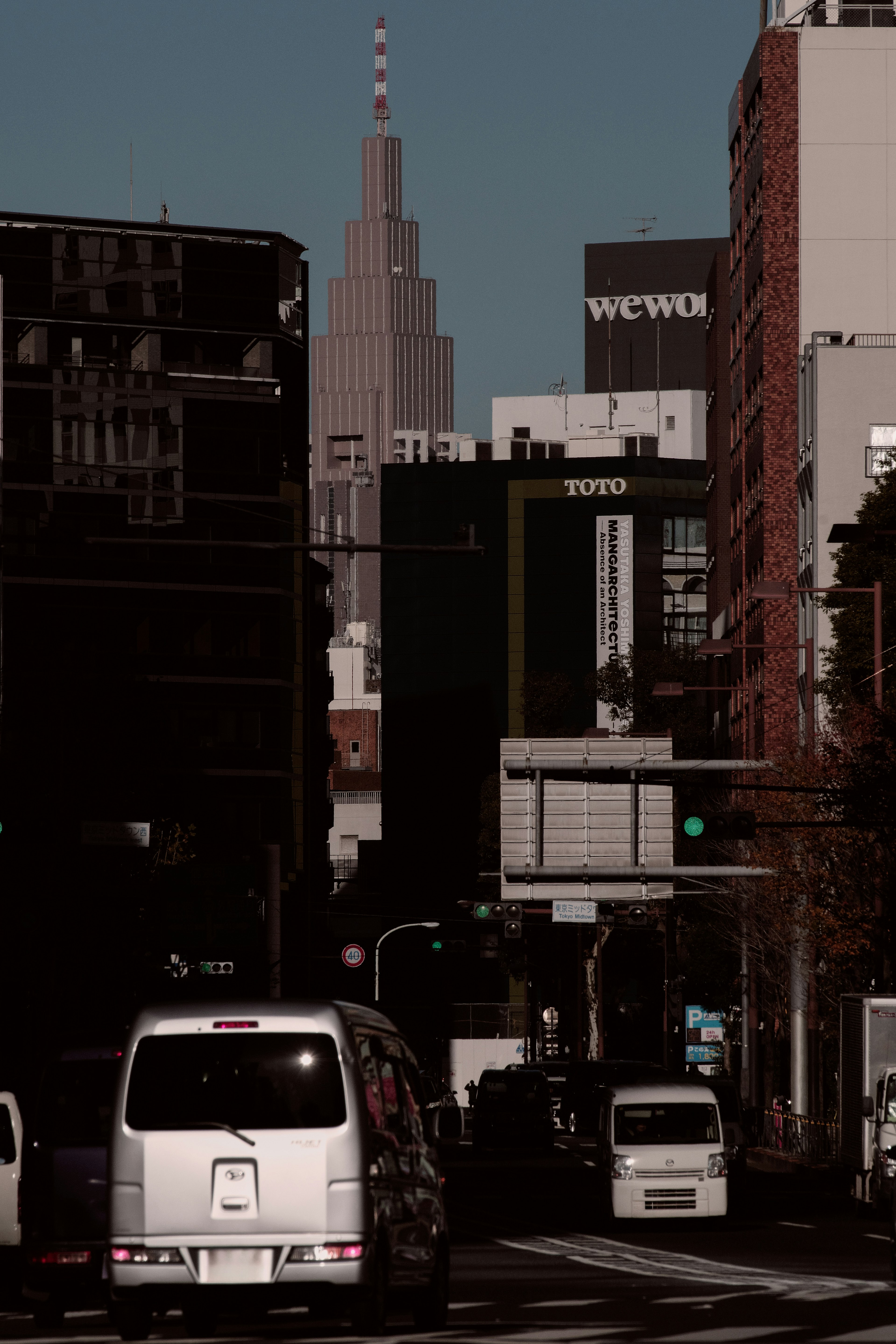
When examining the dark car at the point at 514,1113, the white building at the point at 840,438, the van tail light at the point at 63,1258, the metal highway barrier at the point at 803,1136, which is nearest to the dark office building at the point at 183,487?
the white building at the point at 840,438

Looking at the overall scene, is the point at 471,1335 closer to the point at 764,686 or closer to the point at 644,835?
the point at 644,835

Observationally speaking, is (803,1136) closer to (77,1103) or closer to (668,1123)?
(668,1123)

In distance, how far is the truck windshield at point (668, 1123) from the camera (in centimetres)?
3145

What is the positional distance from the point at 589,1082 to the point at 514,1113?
9057 mm

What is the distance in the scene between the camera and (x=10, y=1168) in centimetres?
2186

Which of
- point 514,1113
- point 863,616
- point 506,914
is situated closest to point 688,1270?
point 863,616

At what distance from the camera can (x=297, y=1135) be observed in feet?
45.4

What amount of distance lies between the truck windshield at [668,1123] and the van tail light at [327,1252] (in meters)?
18.0

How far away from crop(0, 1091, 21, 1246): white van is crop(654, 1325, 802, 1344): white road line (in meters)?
7.80

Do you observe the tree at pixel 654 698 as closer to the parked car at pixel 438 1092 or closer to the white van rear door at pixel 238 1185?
the parked car at pixel 438 1092

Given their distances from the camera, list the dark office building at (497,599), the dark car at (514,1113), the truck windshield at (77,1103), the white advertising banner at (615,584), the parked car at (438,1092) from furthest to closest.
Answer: the white advertising banner at (615,584) < the dark office building at (497,599) < the dark car at (514,1113) < the parked car at (438,1092) < the truck windshield at (77,1103)

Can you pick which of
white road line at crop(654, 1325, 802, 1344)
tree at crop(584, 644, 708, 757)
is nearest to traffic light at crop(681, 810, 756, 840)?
white road line at crop(654, 1325, 802, 1344)

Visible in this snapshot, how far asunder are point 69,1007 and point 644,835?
1204 cm

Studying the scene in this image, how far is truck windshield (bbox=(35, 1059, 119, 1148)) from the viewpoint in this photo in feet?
60.3
